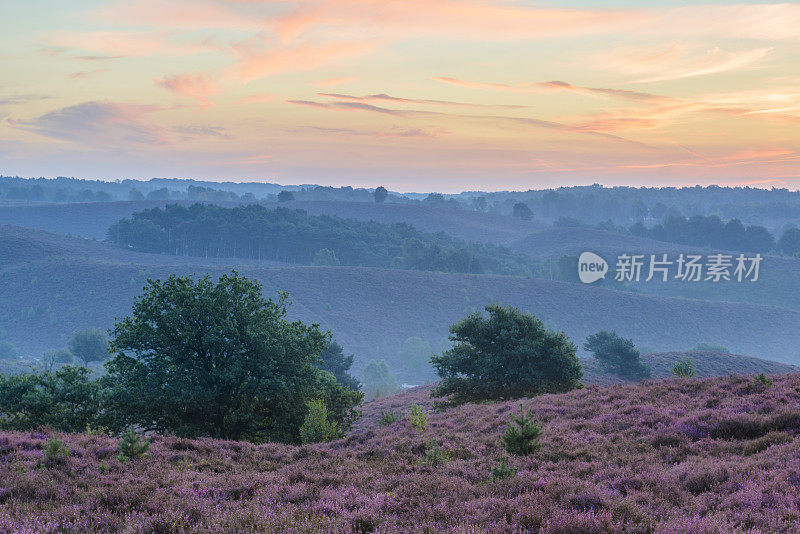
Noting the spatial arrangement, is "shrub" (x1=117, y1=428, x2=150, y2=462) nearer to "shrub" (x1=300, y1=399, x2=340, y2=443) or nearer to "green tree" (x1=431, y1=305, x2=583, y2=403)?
"shrub" (x1=300, y1=399, x2=340, y2=443)

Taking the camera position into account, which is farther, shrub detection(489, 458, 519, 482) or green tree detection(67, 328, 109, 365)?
green tree detection(67, 328, 109, 365)

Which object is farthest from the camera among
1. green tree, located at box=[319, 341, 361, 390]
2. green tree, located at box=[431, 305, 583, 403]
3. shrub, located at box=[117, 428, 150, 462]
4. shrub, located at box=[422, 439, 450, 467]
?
green tree, located at box=[319, 341, 361, 390]

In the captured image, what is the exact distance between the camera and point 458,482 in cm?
1077

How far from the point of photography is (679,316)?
151m

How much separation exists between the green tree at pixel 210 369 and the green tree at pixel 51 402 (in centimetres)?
96

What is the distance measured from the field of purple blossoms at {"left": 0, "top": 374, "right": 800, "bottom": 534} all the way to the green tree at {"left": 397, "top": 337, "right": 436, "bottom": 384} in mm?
98297

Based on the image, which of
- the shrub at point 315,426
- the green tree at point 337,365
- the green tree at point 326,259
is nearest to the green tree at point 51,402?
the shrub at point 315,426

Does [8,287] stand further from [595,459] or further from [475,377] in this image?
[595,459]

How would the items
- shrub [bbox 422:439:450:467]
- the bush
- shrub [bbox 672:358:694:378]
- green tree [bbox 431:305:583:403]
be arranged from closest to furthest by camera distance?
shrub [bbox 422:439:450:467] → the bush → shrub [bbox 672:358:694:378] → green tree [bbox 431:305:583:403]

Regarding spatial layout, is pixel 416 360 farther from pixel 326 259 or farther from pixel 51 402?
pixel 51 402
